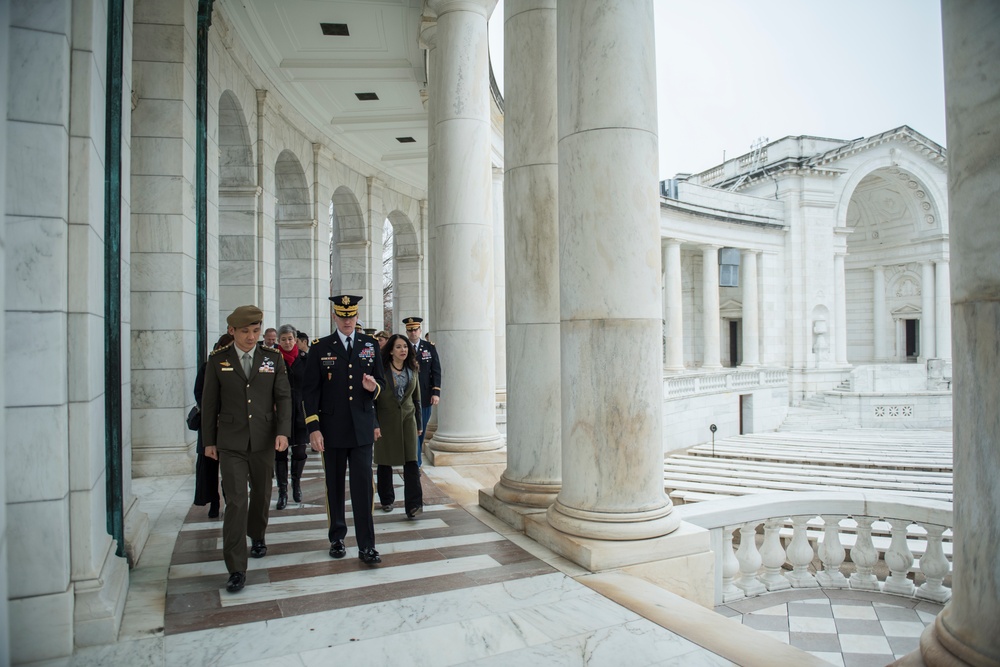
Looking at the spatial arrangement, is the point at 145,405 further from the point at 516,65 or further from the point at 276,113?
the point at 276,113

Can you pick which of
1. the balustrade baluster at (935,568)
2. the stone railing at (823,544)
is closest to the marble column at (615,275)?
the stone railing at (823,544)

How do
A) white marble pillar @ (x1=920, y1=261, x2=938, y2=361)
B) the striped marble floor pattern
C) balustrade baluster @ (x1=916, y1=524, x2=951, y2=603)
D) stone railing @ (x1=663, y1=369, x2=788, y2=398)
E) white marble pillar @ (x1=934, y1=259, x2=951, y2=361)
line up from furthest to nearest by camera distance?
white marble pillar @ (x1=920, y1=261, x2=938, y2=361) → white marble pillar @ (x1=934, y1=259, x2=951, y2=361) → stone railing @ (x1=663, y1=369, x2=788, y2=398) → balustrade baluster @ (x1=916, y1=524, x2=951, y2=603) → the striped marble floor pattern

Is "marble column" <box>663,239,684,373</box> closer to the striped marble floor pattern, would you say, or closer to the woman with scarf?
the woman with scarf

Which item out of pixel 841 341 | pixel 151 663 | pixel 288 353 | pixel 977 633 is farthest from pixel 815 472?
pixel 841 341

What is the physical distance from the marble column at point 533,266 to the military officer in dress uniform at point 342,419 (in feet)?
7.62

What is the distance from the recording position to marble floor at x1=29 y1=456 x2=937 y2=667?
5.89m

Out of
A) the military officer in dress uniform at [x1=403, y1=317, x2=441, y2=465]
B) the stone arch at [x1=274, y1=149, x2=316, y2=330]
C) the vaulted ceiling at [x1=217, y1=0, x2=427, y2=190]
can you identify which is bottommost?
the military officer in dress uniform at [x1=403, y1=317, x2=441, y2=465]

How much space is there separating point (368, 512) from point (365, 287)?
27946 millimetres

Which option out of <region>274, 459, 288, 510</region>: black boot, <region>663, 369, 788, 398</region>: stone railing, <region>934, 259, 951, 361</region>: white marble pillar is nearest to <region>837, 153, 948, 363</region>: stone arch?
<region>934, 259, 951, 361</region>: white marble pillar

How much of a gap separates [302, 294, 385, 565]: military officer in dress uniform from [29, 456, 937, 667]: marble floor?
568mm

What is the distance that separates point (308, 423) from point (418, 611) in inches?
107

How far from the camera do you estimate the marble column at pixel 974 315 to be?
14.4ft

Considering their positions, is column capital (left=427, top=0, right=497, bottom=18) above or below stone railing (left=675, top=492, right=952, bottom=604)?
above

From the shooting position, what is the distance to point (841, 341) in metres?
58.5
